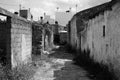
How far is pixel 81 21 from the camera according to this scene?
14188 mm

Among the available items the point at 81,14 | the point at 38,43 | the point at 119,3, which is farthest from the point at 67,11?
the point at 119,3

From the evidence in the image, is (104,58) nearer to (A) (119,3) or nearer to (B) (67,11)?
(A) (119,3)

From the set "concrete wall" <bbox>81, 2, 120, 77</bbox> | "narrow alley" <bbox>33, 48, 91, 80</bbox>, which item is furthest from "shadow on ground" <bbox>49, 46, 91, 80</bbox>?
"concrete wall" <bbox>81, 2, 120, 77</bbox>

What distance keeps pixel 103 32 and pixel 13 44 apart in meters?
3.94

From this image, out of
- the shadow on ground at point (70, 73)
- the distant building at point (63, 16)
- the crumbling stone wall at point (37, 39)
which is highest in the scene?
the distant building at point (63, 16)

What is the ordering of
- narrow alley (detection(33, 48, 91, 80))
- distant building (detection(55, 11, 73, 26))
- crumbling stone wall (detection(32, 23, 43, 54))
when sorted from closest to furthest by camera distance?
narrow alley (detection(33, 48, 91, 80)) → crumbling stone wall (detection(32, 23, 43, 54)) → distant building (detection(55, 11, 73, 26))

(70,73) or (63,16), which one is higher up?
(63,16)

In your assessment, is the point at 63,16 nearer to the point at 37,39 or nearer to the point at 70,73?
the point at 37,39

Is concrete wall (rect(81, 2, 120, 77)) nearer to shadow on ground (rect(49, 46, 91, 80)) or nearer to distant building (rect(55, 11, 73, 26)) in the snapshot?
shadow on ground (rect(49, 46, 91, 80))

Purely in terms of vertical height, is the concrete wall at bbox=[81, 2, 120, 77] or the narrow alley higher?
the concrete wall at bbox=[81, 2, 120, 77]

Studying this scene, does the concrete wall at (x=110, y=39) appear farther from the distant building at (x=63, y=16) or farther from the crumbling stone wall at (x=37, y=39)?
the distant building at (x=63, y=16)

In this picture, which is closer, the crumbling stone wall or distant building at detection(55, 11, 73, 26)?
the crumbling stone wall

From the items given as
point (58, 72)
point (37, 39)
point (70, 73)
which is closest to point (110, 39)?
point (70, 73)

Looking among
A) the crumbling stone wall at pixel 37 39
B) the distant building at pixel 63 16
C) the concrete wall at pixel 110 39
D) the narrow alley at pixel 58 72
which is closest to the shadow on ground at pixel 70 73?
the narrow alley at pixel 58 72
